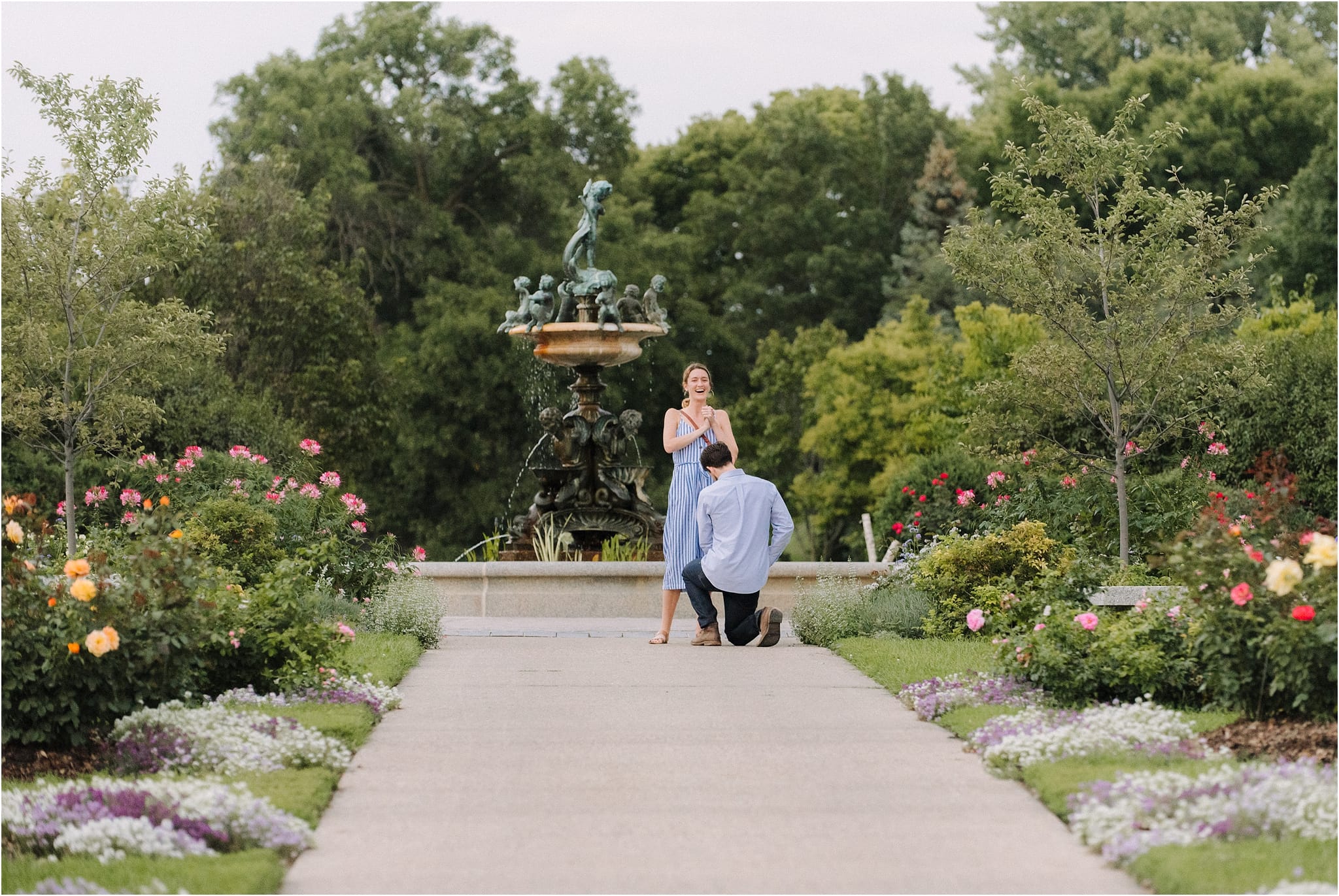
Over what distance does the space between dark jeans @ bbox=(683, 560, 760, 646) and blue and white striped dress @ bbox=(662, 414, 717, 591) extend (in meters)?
0.19

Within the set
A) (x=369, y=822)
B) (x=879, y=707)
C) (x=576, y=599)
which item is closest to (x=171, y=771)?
(x=369, y=822)

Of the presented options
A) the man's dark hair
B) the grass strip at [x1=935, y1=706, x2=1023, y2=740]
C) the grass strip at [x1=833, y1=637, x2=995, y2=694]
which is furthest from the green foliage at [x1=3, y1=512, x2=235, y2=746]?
the man's dark hair

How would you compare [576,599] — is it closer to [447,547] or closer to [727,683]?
[727,683]

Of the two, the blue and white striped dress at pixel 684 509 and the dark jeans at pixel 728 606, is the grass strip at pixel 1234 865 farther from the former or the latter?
the blue and white striped dress at pixel 684 509

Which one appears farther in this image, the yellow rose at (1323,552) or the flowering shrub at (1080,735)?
the flowering shrub at (1080,735)

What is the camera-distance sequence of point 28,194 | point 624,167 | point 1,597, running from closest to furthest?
point 1,597
point 28,194
point 624,167

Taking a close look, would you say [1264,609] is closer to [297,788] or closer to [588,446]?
[297,788]

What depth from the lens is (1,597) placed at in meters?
6.86

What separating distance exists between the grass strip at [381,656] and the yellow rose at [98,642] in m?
2.04

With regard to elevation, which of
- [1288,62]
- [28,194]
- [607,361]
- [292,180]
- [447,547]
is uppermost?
[1288,62]

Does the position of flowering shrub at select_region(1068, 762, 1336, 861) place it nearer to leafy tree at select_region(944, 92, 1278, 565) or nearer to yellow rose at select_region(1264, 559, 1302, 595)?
yellow rose at select_region(1264, 559, 1302, 595)

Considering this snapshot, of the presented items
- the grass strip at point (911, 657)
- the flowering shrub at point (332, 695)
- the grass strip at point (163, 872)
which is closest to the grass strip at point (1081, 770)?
the grass strip at point (911, 657)

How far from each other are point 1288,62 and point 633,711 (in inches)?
1527

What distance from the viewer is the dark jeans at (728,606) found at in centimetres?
1113
